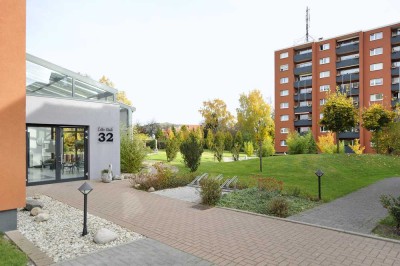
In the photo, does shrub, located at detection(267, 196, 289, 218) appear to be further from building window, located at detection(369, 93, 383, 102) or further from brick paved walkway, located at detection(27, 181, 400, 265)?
building window, located at detection(369, 93, 383, 102)

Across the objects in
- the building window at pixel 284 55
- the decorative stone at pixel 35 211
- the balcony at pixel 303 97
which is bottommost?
the decorative stone at pixel 35 211

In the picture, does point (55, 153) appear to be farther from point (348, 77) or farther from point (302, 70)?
point (302, 70)

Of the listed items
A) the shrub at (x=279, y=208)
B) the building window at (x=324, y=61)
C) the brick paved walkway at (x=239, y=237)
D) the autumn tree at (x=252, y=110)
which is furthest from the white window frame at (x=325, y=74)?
the brick paved walkway at (x=239, y=237)

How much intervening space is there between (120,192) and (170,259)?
6.68 metres

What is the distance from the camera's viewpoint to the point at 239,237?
5.82m

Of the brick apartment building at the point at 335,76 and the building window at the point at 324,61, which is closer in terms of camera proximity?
the brick apartment building at the point at 335,76

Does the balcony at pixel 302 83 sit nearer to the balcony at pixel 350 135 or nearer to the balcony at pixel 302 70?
the balcony at pixel 302 70

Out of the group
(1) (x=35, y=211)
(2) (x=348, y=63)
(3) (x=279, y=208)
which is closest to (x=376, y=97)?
(2) (x=348, y=63)

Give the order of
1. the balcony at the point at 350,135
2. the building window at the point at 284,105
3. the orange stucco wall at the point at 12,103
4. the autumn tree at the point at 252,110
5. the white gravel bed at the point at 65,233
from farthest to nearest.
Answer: the building window at the point at 284,105 → the balcony at the point at 350,135 → the autumn tree at the point at 252,110 → the orange stucco wall at the point at 12,103 → the white gravel bed at the point at 65,233

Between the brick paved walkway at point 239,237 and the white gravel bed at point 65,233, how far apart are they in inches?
→ 15.4

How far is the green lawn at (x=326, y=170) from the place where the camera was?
1344cm

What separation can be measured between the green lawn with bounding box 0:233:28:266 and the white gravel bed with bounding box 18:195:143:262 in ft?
1.22

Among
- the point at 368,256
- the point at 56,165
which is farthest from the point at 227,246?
the point at 56,165

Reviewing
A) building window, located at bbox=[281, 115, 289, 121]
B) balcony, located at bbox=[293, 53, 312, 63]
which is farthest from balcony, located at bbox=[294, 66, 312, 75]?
building window, located at bbox=[281, 115, 289, 121]
